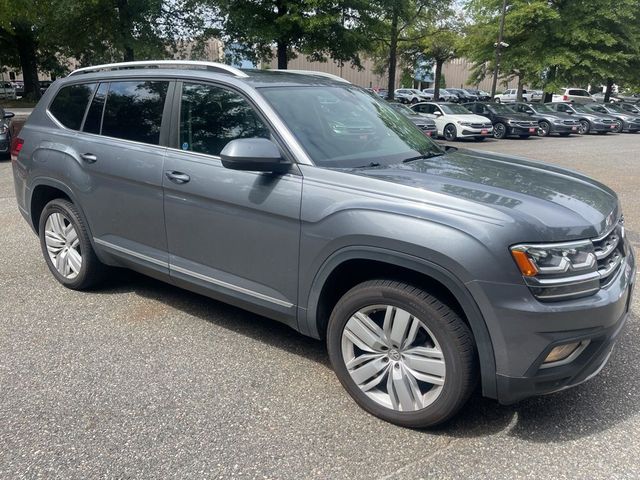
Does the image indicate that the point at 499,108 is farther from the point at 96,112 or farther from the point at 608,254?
the point at 608,254

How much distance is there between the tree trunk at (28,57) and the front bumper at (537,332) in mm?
43074

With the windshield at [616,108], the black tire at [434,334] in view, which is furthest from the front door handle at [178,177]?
the windshield at [616,108]

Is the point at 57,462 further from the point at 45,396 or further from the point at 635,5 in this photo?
the point at 635,5

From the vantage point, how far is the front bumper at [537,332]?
95.3 inches

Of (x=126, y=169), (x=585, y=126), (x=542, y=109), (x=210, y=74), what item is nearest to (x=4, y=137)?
(x=126, y=169)

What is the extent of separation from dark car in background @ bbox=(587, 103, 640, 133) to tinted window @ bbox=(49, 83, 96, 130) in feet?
94.5

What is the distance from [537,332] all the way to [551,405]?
874mm

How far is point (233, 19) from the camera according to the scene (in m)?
21.4

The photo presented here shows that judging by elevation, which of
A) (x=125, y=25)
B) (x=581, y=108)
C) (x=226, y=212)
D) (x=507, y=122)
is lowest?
(x=507, y=122)

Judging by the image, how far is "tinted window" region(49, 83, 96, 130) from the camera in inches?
175

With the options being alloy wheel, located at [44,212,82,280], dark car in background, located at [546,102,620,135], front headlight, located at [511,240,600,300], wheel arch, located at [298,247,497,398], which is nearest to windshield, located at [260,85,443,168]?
wheel arch, located at [298,247,497,398]

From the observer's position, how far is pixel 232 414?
2961 mm

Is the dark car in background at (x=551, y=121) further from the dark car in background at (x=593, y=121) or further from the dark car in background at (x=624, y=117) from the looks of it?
the dark car in background at (x=624, y=117)

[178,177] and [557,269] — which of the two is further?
[178,177]
